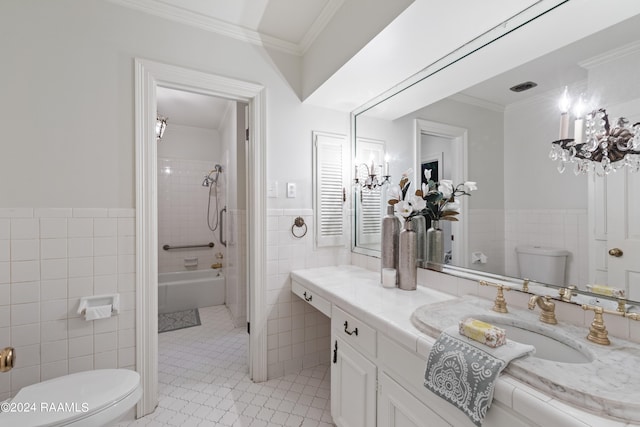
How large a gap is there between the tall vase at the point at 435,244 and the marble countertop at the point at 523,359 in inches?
7.2

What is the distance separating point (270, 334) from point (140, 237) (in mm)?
1094

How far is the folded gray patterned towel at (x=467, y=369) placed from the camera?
0.72 metres

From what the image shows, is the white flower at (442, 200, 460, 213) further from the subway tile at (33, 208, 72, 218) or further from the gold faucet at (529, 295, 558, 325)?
the subway tile at (33, 208, 72, 218)

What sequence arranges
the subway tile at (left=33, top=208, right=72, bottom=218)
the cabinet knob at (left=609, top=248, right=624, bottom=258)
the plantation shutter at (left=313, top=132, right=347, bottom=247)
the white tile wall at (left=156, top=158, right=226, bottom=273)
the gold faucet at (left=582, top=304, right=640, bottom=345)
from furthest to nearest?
the white tile wall at (left=156, top=158, right=226, bottom=273) < the plantation shutter at (left=313, top=132, right=347, bottom=247) < the subway tile at (left=33, top=208, right=72, bottom=218) < the cabinet knob at (left=609, top=248, right=624, bottom=258) < the gold faucet at (left=582, top=304, right=640, bottom=345)

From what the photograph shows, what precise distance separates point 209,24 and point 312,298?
1919mm

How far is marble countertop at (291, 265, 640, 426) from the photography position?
0.61 m

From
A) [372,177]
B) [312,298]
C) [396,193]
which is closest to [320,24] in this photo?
[372,177]

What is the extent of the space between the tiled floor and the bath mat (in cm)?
31

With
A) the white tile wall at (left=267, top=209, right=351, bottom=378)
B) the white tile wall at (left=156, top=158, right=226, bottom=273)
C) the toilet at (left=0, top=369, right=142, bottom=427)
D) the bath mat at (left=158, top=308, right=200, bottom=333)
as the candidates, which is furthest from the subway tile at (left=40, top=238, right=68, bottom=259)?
the white tile wall at (left=156, top=158, right=226, bottom=273)

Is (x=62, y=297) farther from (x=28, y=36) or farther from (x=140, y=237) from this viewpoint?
(x=28, y=36)

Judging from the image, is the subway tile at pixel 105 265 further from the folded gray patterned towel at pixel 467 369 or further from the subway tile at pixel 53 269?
the folded gray patterned towel at pixel 467 369

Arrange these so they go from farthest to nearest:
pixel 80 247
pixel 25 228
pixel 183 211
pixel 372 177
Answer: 1. pixel 183 211
2. pixel 372 177
3. pixel 80 247
4. pixel 25 228

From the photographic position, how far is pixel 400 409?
1.04 m

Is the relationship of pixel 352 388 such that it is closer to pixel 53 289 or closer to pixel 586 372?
pixel 586 372
